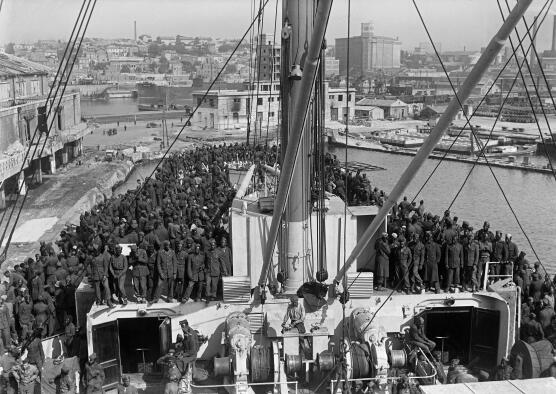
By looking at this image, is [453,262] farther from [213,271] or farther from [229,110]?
[229,110]

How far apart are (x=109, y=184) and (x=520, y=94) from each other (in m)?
71.3

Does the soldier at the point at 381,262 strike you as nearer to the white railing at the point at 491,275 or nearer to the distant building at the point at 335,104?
the white railing at the point at 491,275

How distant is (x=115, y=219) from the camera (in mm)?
13336

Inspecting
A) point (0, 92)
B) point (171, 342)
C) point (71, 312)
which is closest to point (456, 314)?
point (171, 342)

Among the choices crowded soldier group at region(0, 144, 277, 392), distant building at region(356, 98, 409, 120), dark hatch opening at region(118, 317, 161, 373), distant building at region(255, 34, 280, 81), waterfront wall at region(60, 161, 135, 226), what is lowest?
waterfront wall at region(60, 161, 135, 226)

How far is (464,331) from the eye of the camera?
28.4ft

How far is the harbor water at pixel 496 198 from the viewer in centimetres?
2622

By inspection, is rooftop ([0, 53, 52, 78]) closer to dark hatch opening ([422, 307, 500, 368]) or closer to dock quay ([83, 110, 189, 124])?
dark hatch opening ([422, 307, 500, 368])

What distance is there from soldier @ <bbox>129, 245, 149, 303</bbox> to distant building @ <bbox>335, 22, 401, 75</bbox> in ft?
522

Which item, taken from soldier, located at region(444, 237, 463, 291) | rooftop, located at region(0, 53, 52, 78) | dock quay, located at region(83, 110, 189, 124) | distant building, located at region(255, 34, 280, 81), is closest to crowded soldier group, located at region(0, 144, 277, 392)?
soldier, located at region(444, 237, 463, 291)

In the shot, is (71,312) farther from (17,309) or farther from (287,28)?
(287,28)

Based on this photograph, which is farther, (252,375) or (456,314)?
(456,314)

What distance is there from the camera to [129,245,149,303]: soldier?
27.3 feet

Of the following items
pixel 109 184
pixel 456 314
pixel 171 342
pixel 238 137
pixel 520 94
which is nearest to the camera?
pixel 171 342
